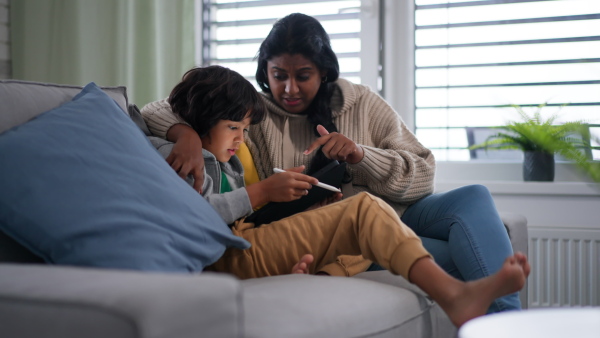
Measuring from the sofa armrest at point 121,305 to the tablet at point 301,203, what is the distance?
2.75 feet

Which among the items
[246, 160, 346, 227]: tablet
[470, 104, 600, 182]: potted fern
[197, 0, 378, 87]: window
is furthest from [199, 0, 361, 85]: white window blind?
[246, 160, 346, 227]: tablet

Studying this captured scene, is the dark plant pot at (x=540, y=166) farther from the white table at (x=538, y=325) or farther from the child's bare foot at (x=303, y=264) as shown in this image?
the white table at (x=538, y=325)

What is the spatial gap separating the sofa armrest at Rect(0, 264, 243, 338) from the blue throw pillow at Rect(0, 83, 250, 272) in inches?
9.1

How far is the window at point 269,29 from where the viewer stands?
9.24 feet

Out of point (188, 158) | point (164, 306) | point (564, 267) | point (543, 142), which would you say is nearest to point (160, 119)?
point (188, 158)

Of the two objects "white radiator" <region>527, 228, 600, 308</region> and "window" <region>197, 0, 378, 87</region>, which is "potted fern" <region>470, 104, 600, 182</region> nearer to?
"white radiator" <region>527, 228, 600, 308</region>

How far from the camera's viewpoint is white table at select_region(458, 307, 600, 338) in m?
0.81

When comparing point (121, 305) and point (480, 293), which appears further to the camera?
point (480, 293)

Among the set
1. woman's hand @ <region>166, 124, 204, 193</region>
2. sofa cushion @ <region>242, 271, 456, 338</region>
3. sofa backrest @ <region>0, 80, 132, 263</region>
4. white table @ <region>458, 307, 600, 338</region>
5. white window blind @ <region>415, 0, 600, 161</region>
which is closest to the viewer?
white table @ <region>458, 307, 600, 338</region>

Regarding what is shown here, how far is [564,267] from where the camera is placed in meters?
2.44

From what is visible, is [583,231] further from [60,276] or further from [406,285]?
[60,276]

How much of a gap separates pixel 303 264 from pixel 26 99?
0.68 meters

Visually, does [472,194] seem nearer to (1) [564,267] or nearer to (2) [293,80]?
(2) [293,80]

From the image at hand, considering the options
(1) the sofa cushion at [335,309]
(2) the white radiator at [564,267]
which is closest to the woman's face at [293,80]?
(1) the sofa cushion at [335,309]
